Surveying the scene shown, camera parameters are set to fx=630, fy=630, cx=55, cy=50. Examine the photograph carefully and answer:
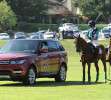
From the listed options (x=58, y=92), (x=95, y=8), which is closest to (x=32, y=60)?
(x=58, y=92)

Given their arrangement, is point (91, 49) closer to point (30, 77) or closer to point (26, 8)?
point (30, 77)

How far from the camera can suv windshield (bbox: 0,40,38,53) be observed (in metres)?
24.6

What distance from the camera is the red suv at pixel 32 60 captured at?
920 inches

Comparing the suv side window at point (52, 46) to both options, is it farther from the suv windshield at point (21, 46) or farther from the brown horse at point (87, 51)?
the brown horse at point (87, 51)

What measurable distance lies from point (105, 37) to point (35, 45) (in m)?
56.6

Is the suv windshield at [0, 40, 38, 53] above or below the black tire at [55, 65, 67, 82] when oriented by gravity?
above

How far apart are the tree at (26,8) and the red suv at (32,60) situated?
90147 millimetres

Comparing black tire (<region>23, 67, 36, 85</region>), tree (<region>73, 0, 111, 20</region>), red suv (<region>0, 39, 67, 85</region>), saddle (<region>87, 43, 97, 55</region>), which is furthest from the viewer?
tree (<region>73, 0, 111, 20</region>)

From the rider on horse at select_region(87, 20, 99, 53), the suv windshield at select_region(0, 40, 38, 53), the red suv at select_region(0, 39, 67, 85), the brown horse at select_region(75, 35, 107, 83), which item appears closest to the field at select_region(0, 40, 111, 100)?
the red suv at select_region(0, 39, 67, 85)

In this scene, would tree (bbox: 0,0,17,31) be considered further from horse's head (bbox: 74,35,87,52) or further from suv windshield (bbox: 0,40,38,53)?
horse's head (bbox: 74,35,87,52)

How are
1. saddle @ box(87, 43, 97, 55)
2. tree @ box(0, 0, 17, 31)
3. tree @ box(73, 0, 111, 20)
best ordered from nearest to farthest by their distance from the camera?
saddle @ box(87, 43, 97, 55) < tree @ box(0, 0, 17, 31) < tree @ box(73, 0, 111, 20)

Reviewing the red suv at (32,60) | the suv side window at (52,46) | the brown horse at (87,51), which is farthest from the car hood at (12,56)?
the suv side window at (52,46)

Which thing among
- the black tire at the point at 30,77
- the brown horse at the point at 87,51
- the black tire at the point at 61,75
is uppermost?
the brown horse at the point at 87,51

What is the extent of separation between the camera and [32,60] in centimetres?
2377
